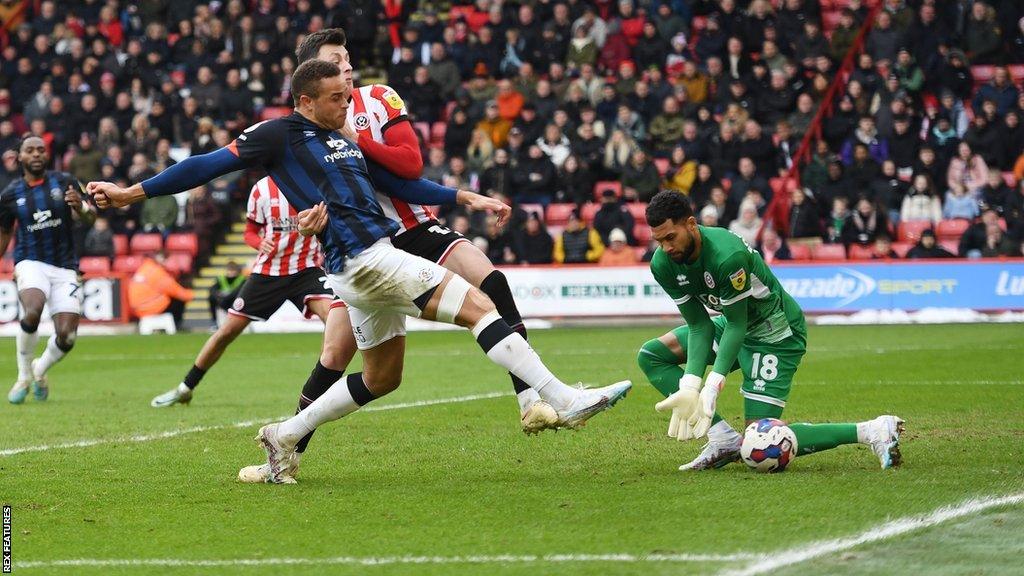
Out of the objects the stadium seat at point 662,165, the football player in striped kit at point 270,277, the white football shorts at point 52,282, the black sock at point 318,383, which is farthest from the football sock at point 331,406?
the stadium seat at point 662,165

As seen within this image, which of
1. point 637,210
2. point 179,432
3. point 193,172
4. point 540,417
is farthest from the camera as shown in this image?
point 637,210

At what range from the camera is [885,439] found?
763 cm

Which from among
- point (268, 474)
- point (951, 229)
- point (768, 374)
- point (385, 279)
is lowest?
point (951, 229)

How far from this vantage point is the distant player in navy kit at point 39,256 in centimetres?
1368

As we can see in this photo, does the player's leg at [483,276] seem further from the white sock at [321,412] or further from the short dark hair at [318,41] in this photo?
the short dark hair at [318,41]

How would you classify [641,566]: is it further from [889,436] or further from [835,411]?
[835,411]

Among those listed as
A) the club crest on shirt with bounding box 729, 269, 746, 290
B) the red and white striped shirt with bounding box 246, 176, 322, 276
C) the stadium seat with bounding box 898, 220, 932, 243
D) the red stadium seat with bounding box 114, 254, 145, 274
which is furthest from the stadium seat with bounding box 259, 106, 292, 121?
the club crest on shirt with bounding box 729, 269, 746, 290

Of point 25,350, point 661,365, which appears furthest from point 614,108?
point 661,365

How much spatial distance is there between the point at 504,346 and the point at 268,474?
5.45 feet

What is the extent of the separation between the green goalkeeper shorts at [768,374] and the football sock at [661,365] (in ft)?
1.23

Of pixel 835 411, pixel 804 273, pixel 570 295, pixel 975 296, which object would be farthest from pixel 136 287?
pixel 835 411

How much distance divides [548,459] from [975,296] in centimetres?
1509

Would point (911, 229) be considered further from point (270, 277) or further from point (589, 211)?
point (270, 277)

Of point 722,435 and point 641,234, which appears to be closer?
point 722,435
